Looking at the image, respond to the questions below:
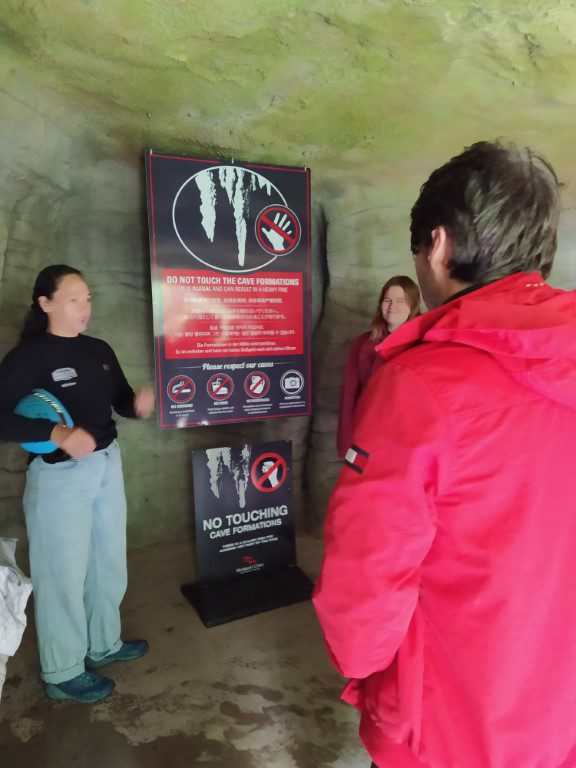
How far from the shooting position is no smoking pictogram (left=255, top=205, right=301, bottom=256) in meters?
2.63

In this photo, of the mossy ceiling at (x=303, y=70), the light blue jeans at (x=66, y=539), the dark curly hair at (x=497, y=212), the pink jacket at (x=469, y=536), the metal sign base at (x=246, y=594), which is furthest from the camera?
the metal sign base at (x=246, y=594)

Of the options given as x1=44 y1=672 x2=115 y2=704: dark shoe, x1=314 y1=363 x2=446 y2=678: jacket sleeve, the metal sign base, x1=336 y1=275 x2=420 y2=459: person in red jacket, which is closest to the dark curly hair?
x1=314 y1=363 x2=446 y2=678: jacket sleeve

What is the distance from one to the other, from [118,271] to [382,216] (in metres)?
1.66

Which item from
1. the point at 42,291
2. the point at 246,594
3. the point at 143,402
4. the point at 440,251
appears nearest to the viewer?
the point at 440,251

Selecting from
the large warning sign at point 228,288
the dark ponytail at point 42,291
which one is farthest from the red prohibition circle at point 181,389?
the dark ponytail at point 42,291

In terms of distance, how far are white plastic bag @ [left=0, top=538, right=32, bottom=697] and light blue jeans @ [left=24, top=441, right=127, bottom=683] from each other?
292 mm

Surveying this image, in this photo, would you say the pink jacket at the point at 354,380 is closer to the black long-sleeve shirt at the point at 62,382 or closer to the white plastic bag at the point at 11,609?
the black long-sleeve shirt at the point at 62,382

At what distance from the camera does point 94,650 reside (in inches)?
79.4

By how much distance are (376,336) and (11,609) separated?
1.92 m

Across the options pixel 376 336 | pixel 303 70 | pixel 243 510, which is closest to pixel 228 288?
pixel 376 336

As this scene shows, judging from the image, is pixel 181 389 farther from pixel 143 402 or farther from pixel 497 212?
pixel 497 212

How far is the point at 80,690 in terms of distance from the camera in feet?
6.08

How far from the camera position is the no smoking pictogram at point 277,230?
2629mm

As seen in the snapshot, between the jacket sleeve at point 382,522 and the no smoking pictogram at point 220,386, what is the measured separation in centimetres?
187
